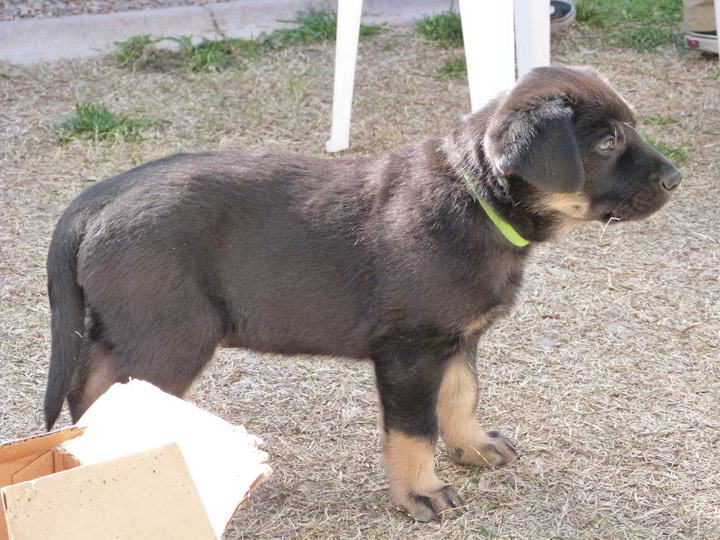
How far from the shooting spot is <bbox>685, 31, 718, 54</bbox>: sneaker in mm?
6332

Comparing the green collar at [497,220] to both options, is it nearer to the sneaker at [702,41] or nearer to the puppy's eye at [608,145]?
the puppy's eye at [608,145]

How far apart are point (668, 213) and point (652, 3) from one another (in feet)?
12.2

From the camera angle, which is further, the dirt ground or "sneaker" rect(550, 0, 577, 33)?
"sneaker" rect(550, 0, 577, 33)

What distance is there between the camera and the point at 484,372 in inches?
140

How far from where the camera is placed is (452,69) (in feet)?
20.8

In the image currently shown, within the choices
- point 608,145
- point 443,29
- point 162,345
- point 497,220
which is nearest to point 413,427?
point 497,220

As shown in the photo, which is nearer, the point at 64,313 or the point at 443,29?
the point at 64,313

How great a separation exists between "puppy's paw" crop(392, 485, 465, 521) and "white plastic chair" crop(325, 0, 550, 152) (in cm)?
182

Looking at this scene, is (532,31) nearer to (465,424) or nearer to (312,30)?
(312,30)

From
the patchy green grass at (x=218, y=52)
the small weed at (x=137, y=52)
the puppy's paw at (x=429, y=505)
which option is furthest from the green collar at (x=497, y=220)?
the small weed at (x=137, y=52)

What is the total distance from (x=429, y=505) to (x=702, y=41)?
16.2 ft

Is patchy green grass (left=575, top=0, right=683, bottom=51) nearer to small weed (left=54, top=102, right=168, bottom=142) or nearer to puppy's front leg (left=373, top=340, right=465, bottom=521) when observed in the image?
small weed (left=54, top=102, right=168, bottom=142)

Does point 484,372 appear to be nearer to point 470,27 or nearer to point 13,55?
point 470,27

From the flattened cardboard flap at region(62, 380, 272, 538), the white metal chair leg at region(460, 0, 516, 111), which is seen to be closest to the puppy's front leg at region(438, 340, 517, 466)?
the flattened cardboard flap at region(62, 380, 272, 538)
